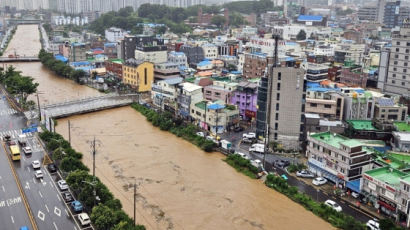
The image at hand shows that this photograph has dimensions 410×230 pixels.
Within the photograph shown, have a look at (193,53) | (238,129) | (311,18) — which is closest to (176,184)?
(238,129)

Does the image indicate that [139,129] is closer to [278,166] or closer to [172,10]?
[278,166]

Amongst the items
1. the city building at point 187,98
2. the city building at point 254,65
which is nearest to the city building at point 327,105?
the city building at point 187,98

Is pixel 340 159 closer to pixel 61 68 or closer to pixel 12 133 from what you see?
pixel 12 133

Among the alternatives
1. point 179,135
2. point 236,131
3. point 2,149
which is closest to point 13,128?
point 2,149

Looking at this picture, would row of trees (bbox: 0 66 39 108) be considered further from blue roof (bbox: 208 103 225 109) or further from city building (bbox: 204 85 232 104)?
blue roof (bbox: 208 103 225 109)

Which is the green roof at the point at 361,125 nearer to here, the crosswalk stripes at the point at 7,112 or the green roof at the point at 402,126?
the green roof at the point at 402,126

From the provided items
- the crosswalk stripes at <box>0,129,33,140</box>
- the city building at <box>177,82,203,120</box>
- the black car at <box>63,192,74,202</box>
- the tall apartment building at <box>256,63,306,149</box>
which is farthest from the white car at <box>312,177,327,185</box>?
the crosswalk stripes at <box>0,129,33,140</box>

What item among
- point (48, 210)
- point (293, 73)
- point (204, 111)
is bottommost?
point (48, 210)
